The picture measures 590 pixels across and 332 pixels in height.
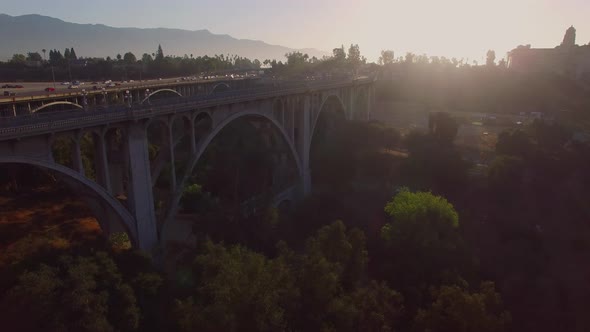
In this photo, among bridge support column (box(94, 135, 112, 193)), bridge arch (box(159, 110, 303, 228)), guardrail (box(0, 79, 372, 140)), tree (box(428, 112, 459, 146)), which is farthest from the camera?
tree (box(428, 112, 459, 146))

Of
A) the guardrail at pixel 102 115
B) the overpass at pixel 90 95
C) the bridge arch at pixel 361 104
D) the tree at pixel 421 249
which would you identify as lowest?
the tree at pixel 421 249

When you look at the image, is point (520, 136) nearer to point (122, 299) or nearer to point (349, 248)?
point (349, 248)

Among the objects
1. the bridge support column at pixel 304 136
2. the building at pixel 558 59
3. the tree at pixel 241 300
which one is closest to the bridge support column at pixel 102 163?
the tree at pixel 241 300

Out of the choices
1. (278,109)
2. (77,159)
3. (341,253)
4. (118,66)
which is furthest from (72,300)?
(118,66)

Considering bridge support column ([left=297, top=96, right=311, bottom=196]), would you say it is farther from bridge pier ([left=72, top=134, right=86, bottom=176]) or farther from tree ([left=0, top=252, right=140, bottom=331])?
tree ([left=0, top=252, right=140, bottom=331])

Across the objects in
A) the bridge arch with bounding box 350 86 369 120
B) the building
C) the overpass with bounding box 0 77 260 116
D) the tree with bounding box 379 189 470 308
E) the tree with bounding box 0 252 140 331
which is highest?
the building

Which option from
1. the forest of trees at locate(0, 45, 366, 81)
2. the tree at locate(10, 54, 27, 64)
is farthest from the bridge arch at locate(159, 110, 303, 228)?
the tree at locate(10, 54, 27, 64)

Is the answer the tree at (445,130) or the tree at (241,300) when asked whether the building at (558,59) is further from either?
the tree at (241,300)
